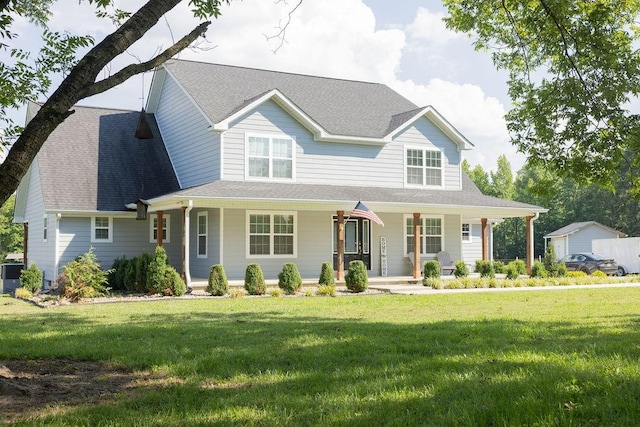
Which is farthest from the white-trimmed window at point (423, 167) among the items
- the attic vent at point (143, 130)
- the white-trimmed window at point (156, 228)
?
the attic vent at point (143, 130)

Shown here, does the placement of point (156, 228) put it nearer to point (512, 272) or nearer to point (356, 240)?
point (356, 240)

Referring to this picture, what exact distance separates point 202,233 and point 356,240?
5865 millimetres

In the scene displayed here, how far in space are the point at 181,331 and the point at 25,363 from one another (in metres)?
2.98

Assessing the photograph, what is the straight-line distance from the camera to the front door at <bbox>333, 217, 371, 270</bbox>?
2519cm

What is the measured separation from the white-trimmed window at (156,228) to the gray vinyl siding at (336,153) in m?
4.07

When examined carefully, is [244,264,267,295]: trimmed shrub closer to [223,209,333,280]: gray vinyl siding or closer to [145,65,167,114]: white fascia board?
[223,209,333,280]: gray vinyl siding

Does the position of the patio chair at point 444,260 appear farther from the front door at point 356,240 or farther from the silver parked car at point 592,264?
the silver parked car at point 592,264

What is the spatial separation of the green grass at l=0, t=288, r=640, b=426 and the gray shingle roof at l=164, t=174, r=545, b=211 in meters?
6.70

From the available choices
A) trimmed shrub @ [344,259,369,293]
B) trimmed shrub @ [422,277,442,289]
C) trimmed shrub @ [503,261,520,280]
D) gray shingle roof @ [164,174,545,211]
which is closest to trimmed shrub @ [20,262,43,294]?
gray shingle roof @ [164,174,545,211]

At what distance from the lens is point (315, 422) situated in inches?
211

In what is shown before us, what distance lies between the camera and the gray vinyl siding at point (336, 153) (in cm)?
2275

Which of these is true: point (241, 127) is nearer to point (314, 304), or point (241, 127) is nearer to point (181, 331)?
point (314, 304)

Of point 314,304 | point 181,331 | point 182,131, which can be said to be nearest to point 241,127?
point 182,131

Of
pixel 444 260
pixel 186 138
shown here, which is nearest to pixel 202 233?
pixel 186 138
